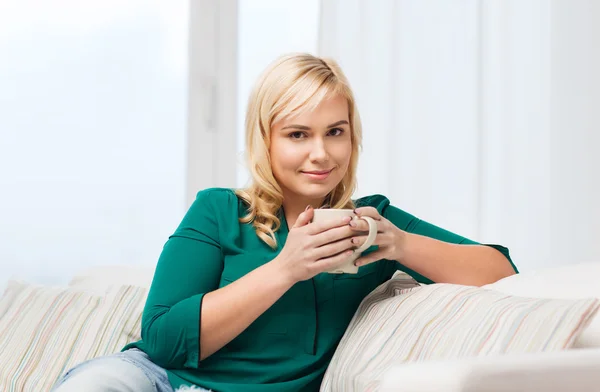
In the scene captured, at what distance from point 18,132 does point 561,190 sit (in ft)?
6.91

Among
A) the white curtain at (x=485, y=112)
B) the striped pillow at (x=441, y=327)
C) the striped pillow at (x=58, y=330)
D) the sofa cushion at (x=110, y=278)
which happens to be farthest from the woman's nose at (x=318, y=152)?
the white curtain at (x=485, y=112)

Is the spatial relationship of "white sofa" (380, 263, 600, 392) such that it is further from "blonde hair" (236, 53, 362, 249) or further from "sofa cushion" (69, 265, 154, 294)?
"sofa cushion" (69, 265, 154, 294)

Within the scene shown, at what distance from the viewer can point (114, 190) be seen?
2.95 m

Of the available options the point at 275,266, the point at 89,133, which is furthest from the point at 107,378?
the point at 89,133

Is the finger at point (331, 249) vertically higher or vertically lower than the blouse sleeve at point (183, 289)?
higher

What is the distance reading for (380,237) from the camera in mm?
1265

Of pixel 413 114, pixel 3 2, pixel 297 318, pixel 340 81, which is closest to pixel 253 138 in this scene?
pixel 340 81

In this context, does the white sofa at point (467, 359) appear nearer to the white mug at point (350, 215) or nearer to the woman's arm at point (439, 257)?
the woman's arm at point (439, 257)

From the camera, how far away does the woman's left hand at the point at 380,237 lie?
1189 mm

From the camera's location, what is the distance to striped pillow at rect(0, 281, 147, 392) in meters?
1.63

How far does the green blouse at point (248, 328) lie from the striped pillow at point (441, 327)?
0.20 feet

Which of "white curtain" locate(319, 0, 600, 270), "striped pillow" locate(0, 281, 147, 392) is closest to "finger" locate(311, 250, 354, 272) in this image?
Result: "striped pillow" locate(0, 281, 147, 392)

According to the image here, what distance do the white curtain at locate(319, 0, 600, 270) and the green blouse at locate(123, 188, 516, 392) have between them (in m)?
1.39

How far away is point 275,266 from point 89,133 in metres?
1.91
